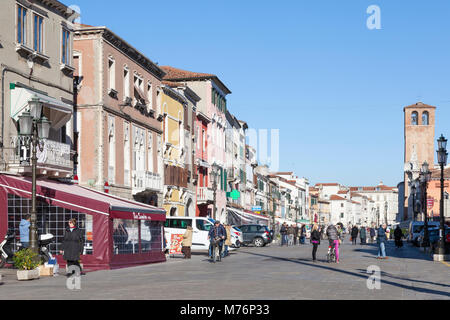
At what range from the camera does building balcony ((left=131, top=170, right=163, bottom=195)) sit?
3812 centimetres

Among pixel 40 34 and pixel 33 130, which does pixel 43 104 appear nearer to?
pixel 40 34

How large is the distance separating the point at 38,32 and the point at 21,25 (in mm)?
1413

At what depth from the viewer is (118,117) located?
36156 mm

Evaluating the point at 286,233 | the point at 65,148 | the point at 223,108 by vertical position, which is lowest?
the point at 286,233

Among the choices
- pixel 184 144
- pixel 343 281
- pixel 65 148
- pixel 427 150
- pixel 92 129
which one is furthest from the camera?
pixel 427 150

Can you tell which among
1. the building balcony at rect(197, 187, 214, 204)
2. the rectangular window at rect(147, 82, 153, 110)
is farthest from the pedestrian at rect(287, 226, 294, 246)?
the rectangular window at rect(147, 82, 153, 110)

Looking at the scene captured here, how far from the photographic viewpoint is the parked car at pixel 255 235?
5434 cm

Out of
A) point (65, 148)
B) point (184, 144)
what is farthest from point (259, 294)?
point (184, 144)

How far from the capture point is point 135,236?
28.2 meters

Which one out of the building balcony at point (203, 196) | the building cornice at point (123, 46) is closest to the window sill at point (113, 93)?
the building cornice at point (123, 46)

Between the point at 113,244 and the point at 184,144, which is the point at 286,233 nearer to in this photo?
the point at 184,144

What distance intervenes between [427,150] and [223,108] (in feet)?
246

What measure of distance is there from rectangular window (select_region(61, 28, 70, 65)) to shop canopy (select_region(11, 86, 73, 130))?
2.15 meters
